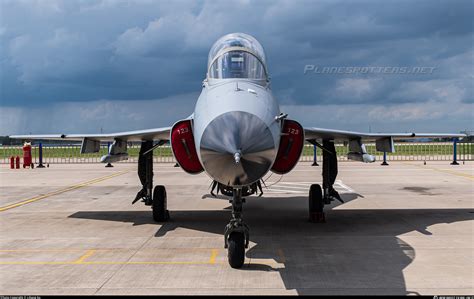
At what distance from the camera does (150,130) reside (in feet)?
36.9

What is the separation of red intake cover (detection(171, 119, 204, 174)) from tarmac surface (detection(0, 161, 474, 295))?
1.67 metres

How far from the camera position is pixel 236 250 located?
7297 millimetres

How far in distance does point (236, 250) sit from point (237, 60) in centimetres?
360

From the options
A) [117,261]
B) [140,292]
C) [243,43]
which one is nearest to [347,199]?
[243,43]

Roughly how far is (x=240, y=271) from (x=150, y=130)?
5225 mm

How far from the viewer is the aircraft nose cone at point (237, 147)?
19.8ft

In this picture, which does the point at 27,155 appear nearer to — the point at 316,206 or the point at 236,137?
the point at 316,206

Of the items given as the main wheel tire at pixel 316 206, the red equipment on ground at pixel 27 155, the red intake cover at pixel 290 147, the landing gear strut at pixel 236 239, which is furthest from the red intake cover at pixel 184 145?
the red equipment on ground at pixel 27 155

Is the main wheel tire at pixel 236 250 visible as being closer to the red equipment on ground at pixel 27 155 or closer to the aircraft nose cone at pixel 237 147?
the aircraft nose cone at pixel 237 147

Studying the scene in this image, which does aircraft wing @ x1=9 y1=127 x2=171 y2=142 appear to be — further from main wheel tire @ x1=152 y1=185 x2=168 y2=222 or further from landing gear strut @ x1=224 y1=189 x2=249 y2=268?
landing gear strut @ x1=224 y1=189 x2=249 y2=268

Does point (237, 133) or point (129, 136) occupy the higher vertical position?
point (129, 136)

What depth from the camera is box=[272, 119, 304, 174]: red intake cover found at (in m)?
8.28

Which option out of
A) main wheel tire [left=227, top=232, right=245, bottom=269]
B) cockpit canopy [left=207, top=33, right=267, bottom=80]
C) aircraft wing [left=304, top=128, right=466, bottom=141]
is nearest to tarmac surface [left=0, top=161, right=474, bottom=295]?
main wheel tire [left=227, top=232, right=245, bottom=269]

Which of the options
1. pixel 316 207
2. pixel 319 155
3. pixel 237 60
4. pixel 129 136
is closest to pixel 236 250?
pixel 237 60
